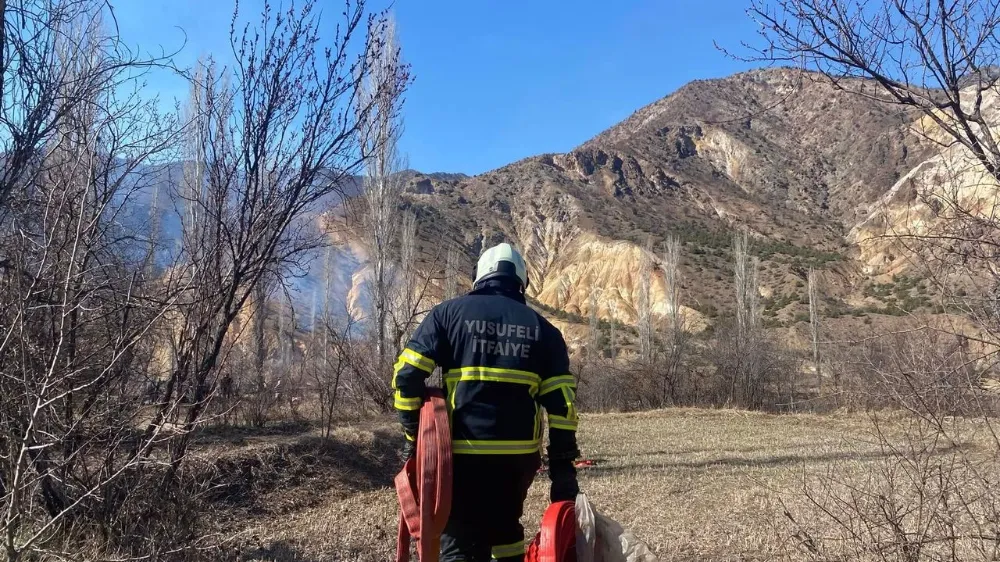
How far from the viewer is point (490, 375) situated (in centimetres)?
311

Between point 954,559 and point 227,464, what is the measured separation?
26.6ft

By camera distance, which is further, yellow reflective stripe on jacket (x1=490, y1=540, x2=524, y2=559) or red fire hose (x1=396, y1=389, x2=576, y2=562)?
yellow reflective stripe on jacket (x1=490, y1=540, x2=524, y2=559)

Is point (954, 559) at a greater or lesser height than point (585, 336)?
lesser

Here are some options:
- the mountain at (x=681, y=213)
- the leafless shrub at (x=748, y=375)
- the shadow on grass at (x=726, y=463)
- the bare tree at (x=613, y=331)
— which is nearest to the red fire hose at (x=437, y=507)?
the shadow on grass at (x=726, y=463)

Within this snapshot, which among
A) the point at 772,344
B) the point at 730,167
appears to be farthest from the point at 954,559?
the point at 730,167

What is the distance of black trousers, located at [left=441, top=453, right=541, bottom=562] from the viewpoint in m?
3.09

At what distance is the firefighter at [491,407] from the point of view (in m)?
3.09

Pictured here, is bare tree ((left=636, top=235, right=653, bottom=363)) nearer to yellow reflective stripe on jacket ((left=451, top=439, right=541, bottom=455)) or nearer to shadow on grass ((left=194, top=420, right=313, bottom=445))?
shadow on grass ((left=194, top=420, right=313, bottom=445))

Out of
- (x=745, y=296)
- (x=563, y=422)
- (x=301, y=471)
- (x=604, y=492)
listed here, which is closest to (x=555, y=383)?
(x=563, y=422)

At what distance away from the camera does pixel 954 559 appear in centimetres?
344

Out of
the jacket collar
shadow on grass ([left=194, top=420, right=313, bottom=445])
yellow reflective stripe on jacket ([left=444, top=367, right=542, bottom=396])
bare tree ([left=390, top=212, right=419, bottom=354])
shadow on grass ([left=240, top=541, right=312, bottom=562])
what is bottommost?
shadow on grass ([left=240, top=541, right=312, bottom=562])

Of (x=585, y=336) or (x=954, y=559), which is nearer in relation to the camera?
(x=954, y=559)

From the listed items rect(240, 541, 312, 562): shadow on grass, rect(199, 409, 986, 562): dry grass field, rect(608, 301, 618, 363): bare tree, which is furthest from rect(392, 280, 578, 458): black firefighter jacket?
rect(608, 301, 618, 363): bare tree

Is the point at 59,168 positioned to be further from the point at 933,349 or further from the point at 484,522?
the point at 933,349
